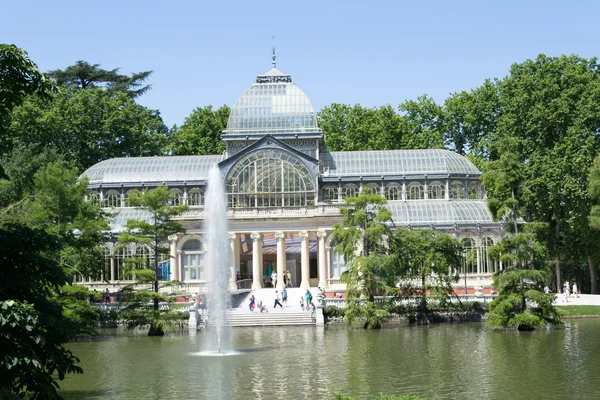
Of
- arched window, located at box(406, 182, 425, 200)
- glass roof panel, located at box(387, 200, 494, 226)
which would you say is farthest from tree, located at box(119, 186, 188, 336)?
arched window, located at box(406, 182, 425, 200)

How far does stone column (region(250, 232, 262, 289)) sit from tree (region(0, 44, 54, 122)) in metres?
50.4

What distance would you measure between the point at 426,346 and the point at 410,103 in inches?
2137

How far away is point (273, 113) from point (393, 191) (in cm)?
1236

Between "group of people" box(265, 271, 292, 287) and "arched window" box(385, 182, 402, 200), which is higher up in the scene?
"arched window" box(385, 182, 402, 200)

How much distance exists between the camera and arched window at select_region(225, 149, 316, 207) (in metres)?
75.6

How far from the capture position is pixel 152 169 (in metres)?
80.1

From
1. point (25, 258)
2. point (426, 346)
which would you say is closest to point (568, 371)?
point (426, 346)

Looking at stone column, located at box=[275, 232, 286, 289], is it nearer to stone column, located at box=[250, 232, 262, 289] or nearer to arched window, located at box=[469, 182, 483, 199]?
stone column, located at box=[250, 232, 262, 289]

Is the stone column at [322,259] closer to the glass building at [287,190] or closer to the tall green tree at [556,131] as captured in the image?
the glass building at [287,190]

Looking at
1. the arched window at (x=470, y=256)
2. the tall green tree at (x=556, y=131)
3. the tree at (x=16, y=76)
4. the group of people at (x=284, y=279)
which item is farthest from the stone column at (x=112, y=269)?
the tree at (x=16, y=76)

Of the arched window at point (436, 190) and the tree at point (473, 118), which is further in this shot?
the tree at point (473, 118)

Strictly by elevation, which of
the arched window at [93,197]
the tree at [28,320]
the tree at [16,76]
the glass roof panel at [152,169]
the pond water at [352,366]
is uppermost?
the glass roof panel at [152,169]

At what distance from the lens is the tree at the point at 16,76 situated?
2225 centimetres

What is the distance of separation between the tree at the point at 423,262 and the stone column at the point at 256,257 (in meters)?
16.6
